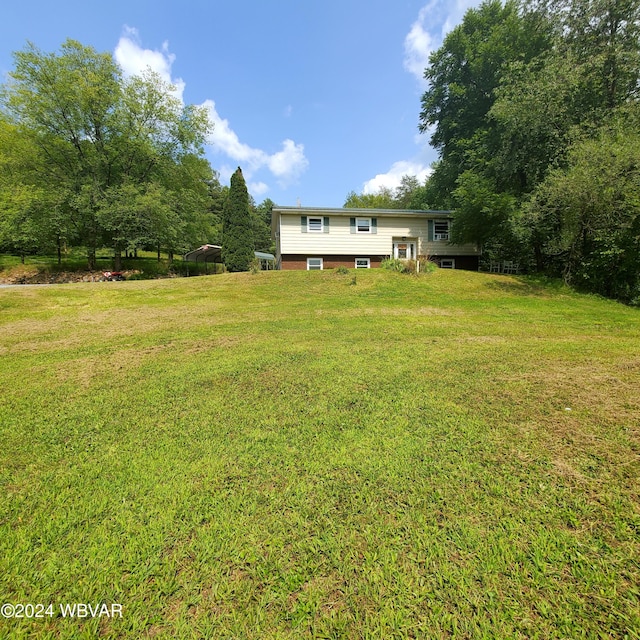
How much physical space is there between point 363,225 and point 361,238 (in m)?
0.81

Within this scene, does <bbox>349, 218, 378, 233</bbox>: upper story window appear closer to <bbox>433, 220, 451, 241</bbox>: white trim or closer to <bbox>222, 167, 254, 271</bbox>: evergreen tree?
<bbox>433, 220, 451, 241</bbox>: white trim

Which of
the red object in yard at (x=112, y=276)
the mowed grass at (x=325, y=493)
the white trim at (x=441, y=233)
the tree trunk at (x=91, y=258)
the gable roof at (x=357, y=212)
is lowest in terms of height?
the mowed grass at (x=325, y=493)

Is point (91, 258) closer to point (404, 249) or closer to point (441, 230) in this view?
point (404, 249)

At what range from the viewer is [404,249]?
1966cm

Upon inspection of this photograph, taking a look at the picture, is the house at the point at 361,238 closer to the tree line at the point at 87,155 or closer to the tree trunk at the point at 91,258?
the tree line at the point at 87,155

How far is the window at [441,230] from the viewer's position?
63.5ft

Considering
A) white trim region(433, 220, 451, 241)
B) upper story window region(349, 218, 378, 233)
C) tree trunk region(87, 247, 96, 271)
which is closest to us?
upper story window region(349, 218, 378, 233)

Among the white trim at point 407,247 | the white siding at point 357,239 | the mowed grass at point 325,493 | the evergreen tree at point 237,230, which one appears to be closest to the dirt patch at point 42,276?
the evergreen tree at point 237,230

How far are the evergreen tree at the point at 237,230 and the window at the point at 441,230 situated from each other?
520 inches

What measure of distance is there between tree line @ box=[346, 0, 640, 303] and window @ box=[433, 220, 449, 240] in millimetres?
1636

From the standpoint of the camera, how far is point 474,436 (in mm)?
2881

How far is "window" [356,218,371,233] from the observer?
18.7 metres

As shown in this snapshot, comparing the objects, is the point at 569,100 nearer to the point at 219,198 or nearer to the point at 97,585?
the point at 97,585

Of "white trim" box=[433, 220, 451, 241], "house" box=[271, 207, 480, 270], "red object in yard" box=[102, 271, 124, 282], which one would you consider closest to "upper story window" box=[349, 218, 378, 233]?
"house" box=[271, 207, 480, 270]
